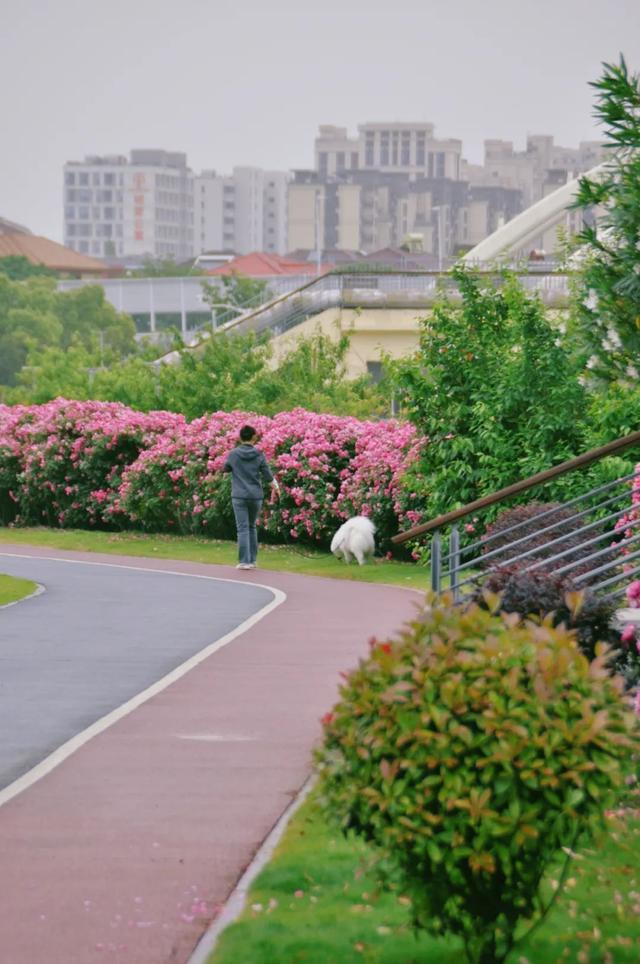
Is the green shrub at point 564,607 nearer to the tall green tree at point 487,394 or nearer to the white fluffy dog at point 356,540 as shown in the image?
the tall green tree at point 487,394

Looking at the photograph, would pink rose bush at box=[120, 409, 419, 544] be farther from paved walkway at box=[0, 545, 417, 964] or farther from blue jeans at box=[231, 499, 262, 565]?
paved walkway at box=[0, 545, 417, 964]

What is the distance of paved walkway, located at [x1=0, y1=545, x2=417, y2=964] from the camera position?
21.5 ft

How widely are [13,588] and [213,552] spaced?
634 centimetres

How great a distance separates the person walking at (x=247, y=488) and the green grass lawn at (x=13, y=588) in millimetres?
3090

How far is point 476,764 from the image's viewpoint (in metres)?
5.32

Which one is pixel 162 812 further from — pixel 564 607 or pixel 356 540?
pixel 356 540

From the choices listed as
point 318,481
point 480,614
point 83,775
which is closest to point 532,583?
point 83,775

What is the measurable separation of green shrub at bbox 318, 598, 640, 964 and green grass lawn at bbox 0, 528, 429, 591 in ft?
49.0

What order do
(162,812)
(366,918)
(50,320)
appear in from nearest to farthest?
(366,918) < (162,812) < (50,320)

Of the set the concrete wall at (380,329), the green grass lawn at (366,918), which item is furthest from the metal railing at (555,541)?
the concrete wall at (380,329)

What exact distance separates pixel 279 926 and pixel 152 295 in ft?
545

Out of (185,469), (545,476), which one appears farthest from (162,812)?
(185,469)

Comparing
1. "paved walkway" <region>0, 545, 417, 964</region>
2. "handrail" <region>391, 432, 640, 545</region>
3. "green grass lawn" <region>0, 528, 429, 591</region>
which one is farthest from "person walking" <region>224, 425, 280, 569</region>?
"handrail" <region>391, 432, 640, 545</region>

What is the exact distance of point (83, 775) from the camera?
30.9 feet
